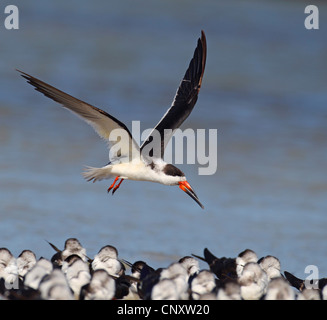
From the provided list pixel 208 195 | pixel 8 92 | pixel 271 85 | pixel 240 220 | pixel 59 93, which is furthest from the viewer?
pixel 271 85

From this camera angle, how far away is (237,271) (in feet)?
16.6

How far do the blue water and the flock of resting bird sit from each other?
2.71ft

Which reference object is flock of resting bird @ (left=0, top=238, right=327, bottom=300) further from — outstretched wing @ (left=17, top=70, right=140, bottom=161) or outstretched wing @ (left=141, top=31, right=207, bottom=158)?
outstretched wing @ (left=141, top=31, right=207, bottom=158)

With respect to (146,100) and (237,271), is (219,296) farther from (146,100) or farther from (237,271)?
(146,100)

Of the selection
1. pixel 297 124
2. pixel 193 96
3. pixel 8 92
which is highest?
pixel 8 92

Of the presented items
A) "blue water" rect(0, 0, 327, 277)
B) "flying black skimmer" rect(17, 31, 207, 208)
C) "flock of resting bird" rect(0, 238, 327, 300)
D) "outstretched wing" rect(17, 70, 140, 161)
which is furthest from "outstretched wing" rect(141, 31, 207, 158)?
"flock of resting bird" rect(0, 238, 327, 300)

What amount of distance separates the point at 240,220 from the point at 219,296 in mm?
2471

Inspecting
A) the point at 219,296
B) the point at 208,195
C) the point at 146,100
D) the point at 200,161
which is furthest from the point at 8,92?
the point at 219,296

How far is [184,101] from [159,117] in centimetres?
314

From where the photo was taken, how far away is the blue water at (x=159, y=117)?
20.9 ft

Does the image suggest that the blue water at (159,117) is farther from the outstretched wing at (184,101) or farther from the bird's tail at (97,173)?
the outstretched wing at (184,101)

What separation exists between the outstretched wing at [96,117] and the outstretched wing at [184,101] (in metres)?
0.25

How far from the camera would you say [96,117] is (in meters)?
5.16

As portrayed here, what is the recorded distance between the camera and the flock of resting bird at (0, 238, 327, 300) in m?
4.21
